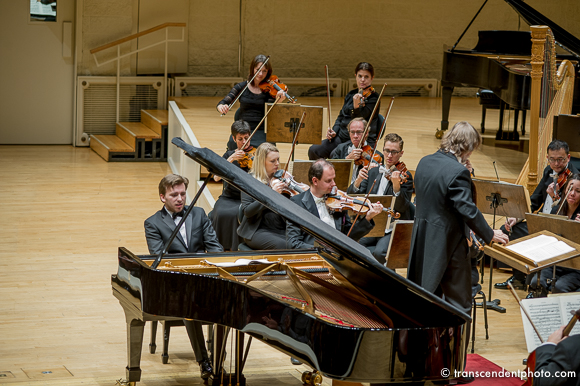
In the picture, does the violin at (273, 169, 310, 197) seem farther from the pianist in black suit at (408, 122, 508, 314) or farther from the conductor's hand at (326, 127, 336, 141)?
the conductor's hand at (326, 127, 336, 141)

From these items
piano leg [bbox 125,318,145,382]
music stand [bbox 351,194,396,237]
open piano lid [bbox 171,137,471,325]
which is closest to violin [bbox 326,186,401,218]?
music stand [bbox 351,194,396,237]

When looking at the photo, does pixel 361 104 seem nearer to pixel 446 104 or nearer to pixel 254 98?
pixel 254 98

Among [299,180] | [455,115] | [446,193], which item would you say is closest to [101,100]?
[455,115]

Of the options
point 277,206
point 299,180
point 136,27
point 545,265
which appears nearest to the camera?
point 277,206

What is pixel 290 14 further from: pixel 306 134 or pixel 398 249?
pixel 398 249

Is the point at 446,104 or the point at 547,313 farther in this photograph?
the point at 446,104

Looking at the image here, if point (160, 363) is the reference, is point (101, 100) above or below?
above

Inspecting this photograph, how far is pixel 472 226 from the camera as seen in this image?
3.52 m

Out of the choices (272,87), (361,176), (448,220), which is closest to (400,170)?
(361,176)

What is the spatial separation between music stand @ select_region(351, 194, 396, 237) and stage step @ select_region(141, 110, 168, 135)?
5.24m

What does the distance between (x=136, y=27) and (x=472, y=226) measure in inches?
305

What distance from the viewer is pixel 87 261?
586cm

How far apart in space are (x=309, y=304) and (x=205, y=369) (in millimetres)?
932

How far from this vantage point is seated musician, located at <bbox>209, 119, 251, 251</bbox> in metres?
5.13
